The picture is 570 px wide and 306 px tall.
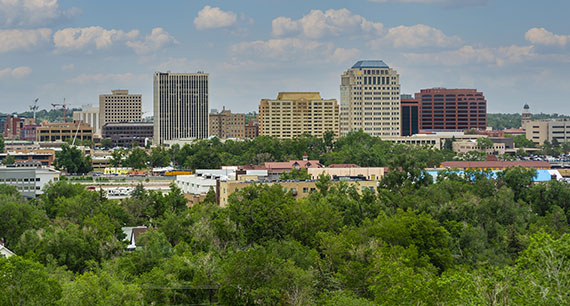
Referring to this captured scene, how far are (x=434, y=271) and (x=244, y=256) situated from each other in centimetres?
1578

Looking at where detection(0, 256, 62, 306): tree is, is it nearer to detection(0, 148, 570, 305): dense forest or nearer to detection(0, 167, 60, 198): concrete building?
detection(0, 148, 570, 305): dense forest

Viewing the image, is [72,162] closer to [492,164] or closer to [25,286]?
[492,164]

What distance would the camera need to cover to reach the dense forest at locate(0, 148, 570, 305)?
4784 cm

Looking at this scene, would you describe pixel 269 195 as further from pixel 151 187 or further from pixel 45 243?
pixel 151 187

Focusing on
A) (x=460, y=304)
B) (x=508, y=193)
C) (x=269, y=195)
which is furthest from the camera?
(x=508, y=193)

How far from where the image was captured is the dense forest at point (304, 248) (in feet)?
157

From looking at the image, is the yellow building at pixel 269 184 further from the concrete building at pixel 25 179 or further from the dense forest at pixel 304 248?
the concrete building at pixel 25 179

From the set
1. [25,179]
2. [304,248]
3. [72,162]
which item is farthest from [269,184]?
[72,162]

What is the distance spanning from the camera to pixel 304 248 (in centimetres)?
7331

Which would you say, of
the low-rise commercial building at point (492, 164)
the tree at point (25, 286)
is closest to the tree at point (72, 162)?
the low-rise commercial building at point (492, 164)

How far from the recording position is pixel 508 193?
10975 centimetres

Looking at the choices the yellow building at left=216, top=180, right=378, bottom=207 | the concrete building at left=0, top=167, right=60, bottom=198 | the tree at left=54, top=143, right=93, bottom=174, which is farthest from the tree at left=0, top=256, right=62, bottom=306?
the tree at left=54, top=143, right=93, bottom=174

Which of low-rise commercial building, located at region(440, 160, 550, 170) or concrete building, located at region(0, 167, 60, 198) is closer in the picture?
concrete building, located at region(0, 167, 60, 198)

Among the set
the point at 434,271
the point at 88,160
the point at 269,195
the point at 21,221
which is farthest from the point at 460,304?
the point at 88,160
